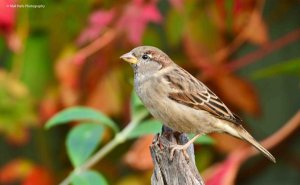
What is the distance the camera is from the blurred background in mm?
2785

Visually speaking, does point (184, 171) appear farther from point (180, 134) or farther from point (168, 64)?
point (168, 64)

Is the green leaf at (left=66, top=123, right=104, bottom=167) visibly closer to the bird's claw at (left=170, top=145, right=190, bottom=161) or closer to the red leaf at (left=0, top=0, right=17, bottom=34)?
the bird's claw at (left=170, top=145, right=190, bottom=161)

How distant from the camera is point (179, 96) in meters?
1.95

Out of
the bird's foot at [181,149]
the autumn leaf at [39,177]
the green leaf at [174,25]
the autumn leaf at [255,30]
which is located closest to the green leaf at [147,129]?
the bird's foot at [181,149]

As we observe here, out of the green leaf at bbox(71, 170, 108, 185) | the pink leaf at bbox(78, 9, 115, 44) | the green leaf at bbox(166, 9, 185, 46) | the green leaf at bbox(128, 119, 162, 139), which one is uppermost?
the pink leaf at bbox(78, 9, 115, 44)

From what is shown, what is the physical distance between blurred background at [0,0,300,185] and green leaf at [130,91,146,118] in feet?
2.04

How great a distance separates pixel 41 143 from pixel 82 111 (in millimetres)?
1352

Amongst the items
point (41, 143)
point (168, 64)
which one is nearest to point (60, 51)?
point (41, 143)

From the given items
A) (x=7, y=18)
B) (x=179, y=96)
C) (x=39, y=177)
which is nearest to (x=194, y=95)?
(x=179, y=96)

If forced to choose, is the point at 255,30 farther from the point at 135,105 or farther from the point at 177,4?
the point at 135,105

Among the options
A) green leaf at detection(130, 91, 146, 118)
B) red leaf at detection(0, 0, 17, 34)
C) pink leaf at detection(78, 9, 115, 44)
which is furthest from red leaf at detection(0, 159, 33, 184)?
green leaf at detection(130, 91, 146, 118)

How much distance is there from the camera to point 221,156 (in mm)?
3172

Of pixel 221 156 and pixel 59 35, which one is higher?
pixel 59 35

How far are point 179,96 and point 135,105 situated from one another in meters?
0.15
